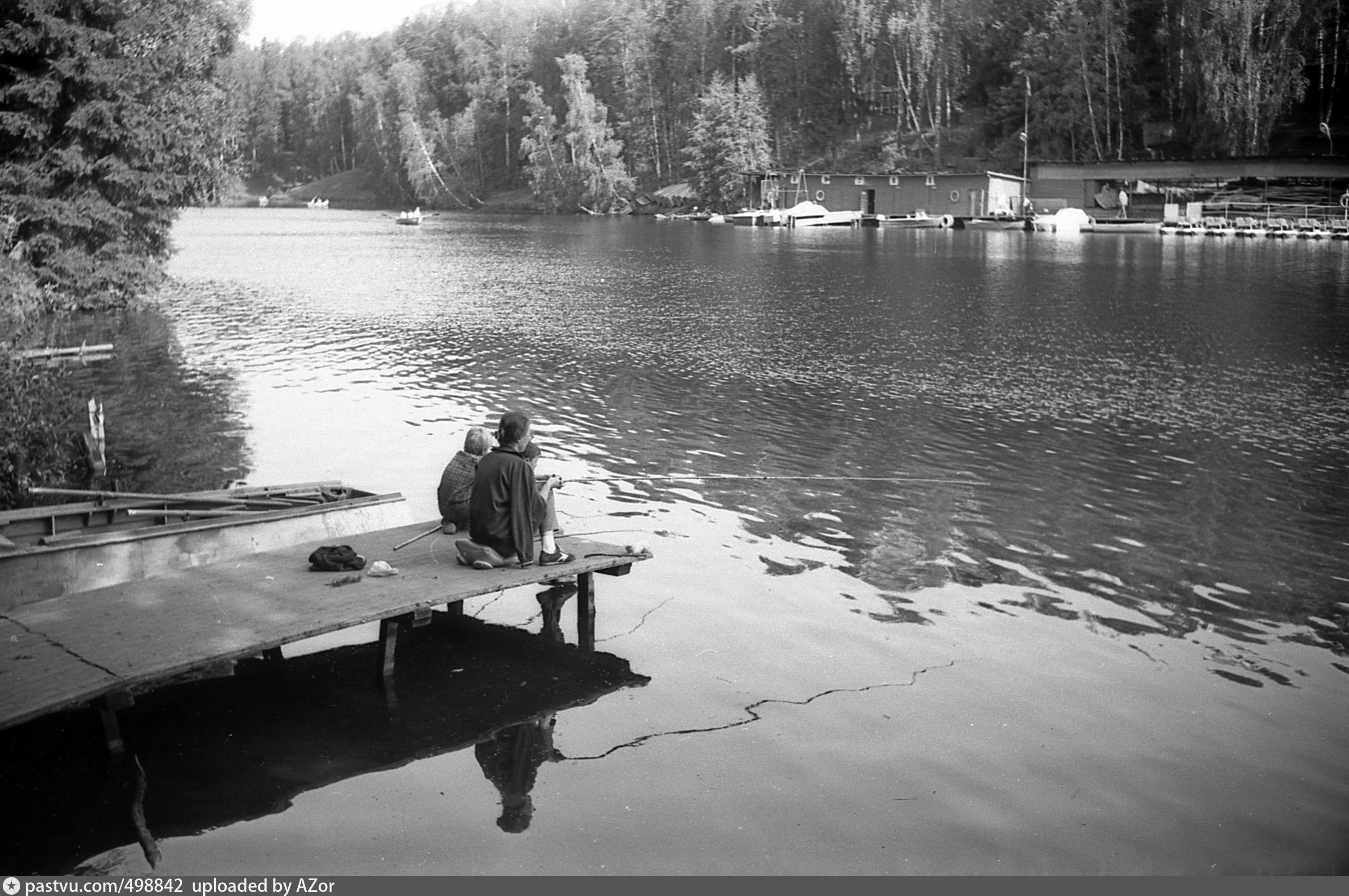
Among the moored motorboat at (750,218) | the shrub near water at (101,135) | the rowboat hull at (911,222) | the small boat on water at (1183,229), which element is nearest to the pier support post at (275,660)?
the shrub near water at (101,135)

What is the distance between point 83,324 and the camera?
38.0 metres

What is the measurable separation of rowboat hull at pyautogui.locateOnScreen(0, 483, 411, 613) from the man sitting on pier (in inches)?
72.4

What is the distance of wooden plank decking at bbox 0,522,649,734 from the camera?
9.67 m

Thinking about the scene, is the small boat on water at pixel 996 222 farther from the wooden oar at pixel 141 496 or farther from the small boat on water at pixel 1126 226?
the wooden oar at pixel 141 496

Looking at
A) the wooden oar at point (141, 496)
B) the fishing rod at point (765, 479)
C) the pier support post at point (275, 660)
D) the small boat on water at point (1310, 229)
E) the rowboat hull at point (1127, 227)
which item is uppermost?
the rowboat hull at point (1127, 227)

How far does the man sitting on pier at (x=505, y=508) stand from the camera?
12.5 metres

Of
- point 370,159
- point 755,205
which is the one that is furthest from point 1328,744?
point 370,159

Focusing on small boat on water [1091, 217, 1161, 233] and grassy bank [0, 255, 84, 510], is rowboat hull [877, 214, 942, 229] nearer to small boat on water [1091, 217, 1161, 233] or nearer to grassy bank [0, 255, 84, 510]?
small boat on water [1091, 217, 1161, 233]

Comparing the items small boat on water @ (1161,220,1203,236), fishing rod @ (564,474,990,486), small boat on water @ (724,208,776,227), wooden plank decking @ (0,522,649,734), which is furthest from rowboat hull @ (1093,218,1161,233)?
wooden plank decking @ (0,522,649,734)

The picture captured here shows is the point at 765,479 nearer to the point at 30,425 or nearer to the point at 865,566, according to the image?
the point at 865,566

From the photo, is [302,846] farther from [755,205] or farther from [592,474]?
[755,205]

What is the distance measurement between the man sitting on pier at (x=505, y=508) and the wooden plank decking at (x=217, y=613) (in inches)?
→ 6.6

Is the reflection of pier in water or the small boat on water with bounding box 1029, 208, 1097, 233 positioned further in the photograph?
the small boat on water with bounding box 1029, 208, 1097, 233

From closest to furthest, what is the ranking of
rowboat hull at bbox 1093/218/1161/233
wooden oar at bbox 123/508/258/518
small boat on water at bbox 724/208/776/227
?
wooden oar at bbox 123/508/258/518 < rowboat hull at bbox 1093/218/1161/233 < small boat on water at bbox 724/208/776/227
